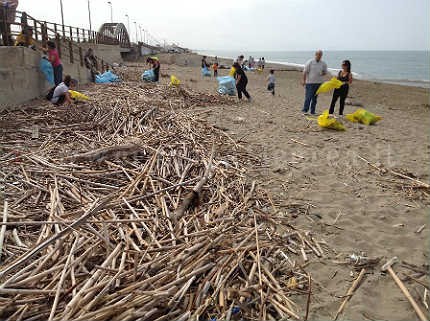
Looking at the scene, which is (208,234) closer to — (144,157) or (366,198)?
(144,157)

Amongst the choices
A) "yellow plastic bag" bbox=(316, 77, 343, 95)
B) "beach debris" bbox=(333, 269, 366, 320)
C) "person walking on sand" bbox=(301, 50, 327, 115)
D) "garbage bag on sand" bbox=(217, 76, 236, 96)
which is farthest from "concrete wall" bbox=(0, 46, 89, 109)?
"beach debris" bbox=(333, 269, 366, 320)

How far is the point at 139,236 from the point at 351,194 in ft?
8.99

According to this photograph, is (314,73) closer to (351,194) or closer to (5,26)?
(351,194)

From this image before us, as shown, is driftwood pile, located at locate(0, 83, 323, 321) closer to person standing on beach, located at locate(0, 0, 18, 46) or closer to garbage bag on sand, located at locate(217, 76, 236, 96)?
person standing on beach, located at locate(0, 0, 18, 46)

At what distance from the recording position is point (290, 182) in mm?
4246

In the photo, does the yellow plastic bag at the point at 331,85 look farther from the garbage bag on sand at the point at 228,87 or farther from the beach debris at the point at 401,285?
the beach debris at the point at 401,285

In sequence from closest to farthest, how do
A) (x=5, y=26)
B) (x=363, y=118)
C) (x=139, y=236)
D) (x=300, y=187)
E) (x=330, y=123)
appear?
1. (x=139, y=236)
2. (x=300, y=187)
3. (x=330, y=123)
4. (x=363, y=118)
5. (x=5, y=26)

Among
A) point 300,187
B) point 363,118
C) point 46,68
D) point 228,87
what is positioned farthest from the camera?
point 228,87

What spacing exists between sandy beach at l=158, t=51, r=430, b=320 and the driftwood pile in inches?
10.2

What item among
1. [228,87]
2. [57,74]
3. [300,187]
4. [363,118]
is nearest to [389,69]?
[228,87]

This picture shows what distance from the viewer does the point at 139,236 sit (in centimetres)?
273

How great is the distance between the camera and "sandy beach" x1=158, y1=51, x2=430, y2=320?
2402 mm

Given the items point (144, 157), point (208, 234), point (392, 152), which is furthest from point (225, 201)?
point (392, 152)

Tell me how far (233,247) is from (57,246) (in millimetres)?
1432
